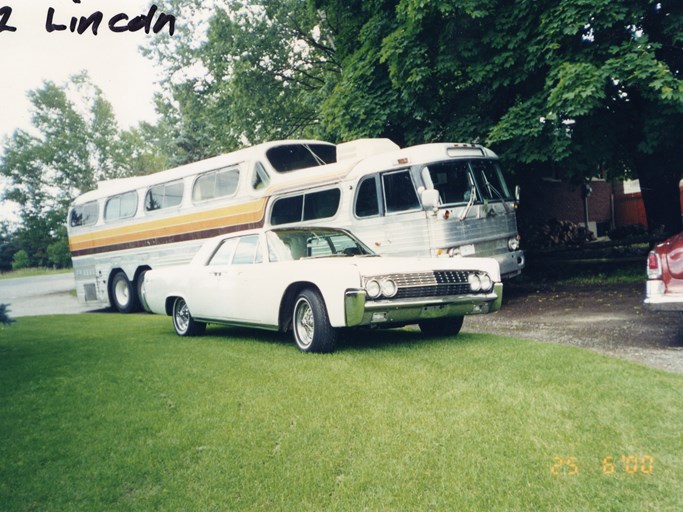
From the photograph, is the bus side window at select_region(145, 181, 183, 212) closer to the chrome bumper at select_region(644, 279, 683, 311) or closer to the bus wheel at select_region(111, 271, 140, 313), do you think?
the bus wheel at select_region(111, 271, 140, 313)

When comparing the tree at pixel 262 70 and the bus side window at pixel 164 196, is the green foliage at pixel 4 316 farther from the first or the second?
the tree at pixel 262 70

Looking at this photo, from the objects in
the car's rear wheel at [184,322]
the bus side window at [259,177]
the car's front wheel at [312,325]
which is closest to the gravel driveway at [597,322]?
the car's front wheel at [312,325]

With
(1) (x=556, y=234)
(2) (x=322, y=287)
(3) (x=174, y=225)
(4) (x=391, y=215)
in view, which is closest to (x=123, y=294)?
(3) (x=174, y=225)

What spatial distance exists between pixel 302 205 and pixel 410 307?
5.80 meters

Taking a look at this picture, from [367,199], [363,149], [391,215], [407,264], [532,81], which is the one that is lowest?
[407,264]

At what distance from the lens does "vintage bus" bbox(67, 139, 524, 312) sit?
10.5 metres

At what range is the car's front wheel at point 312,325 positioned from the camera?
6.95m

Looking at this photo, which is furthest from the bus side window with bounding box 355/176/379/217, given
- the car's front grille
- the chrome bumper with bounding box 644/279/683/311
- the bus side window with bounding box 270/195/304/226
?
the chrome bumper with bounding box 644/279/683/311

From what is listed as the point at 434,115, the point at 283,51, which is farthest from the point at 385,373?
the point at 283,51

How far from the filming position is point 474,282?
7438mm

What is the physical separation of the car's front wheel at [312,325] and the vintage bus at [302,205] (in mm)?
3446

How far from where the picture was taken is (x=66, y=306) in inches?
790

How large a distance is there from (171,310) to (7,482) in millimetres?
6139

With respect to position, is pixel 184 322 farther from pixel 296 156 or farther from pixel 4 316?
pixel 296 156
